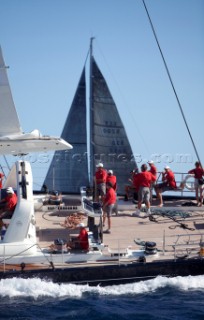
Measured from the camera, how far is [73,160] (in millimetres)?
25250

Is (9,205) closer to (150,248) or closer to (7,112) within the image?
(7,112)

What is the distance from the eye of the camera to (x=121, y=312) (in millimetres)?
14320

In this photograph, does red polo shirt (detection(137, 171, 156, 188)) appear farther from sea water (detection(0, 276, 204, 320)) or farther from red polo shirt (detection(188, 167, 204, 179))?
sea water (detection(0, 276, 204, 320))

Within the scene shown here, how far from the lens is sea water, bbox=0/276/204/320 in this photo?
1424 centimetres

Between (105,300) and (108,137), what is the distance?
1086cm

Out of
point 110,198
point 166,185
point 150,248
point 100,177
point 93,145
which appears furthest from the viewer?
point 93,145

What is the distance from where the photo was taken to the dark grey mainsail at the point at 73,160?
82.6 feet

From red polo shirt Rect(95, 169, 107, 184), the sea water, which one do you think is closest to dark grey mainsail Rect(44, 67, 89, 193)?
red polo shirt Rect(95, 169, 107, 184)

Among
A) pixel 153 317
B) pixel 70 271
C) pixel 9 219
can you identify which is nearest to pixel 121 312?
pixel 153 317

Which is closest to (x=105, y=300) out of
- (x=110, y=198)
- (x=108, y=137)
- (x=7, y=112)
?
(x=110, y=198)

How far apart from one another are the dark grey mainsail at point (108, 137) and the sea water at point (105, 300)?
362 inches

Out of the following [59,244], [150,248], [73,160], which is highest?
[73,160]

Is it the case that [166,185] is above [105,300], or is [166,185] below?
above

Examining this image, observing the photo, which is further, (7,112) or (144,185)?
(144,185)
